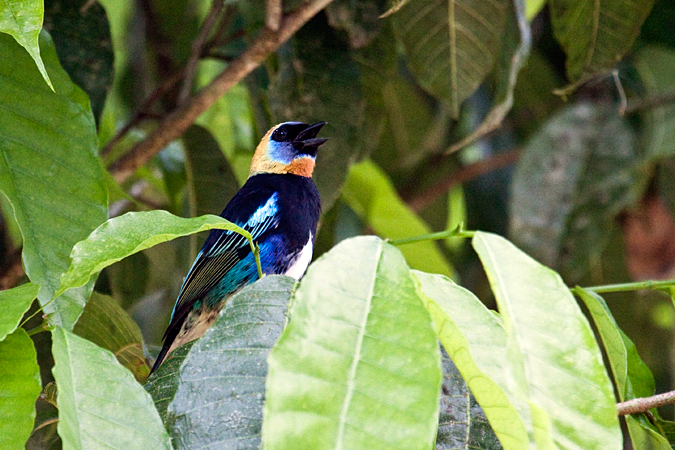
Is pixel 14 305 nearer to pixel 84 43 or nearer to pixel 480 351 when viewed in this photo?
pixel 480 351

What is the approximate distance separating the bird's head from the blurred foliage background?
0.04 meters

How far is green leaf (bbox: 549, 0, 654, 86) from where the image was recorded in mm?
2117

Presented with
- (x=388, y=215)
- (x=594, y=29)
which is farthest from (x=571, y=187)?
(x=594, y=29)

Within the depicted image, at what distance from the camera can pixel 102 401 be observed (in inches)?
34.9

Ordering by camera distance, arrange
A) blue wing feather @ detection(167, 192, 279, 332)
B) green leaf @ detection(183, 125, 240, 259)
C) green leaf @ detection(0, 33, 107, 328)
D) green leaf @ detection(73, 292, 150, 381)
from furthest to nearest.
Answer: green leaf @ detection(183, 125, 240, 259)
blue wing feather @ detection(167, 192, 279, 332)
green leaf @ detection(73, 292, 150, 381)
green leaf @ detection(0, 33, 107, 328)

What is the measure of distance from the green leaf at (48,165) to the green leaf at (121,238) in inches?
10.4

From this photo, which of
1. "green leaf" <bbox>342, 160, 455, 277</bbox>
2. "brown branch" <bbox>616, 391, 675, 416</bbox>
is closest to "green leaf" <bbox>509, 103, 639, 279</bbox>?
"green leaf" <bbox>342, 160, 455, 277</bbox>

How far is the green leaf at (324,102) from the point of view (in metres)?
2.22

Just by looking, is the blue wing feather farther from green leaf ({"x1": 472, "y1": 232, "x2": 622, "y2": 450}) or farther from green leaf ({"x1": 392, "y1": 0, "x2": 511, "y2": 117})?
green leaf ({"x1": 472, "y1": 232, "x2": 622, "y2": 450})

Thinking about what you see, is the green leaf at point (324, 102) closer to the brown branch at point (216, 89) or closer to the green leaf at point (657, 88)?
the brown branch at point (216, 89)

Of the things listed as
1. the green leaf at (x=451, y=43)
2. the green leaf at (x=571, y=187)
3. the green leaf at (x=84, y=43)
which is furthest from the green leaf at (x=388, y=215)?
the green leaf at (x=84, y=43)

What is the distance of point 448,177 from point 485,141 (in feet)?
1.46

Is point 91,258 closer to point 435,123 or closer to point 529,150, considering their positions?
point 529,150

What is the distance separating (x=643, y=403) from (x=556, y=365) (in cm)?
45
